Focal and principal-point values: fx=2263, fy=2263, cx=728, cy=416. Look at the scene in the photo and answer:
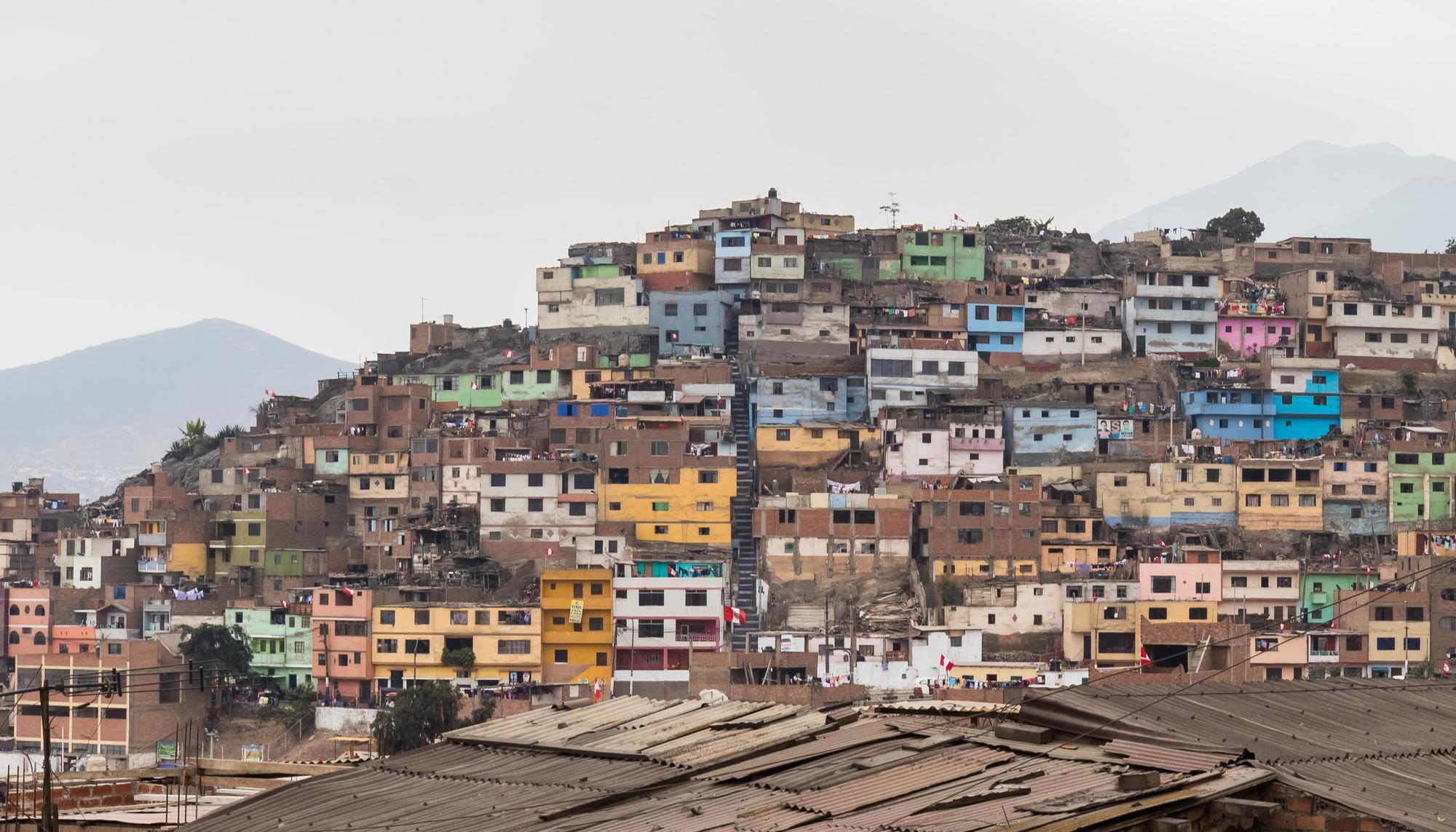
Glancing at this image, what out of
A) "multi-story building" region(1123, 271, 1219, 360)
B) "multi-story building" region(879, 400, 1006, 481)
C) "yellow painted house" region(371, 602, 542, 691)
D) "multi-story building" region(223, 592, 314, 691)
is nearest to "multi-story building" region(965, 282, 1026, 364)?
"multi-story building" region(1123, 271, 1219, 360)

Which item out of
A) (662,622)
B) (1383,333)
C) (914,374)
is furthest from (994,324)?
(662,622)

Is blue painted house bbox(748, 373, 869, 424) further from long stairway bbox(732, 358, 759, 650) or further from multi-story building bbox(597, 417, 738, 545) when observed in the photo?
multi-story building bbox(597, 417, 738, 545)

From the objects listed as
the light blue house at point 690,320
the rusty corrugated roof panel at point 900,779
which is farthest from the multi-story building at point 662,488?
the rusty corrugated roof panel at point 900,779

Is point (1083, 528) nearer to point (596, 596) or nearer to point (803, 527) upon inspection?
point (803, 527)

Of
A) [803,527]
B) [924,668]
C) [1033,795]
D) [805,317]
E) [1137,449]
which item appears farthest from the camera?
[805,317]

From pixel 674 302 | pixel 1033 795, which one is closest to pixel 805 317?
pixel 674 302

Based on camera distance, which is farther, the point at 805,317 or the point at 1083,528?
the point at 805,317

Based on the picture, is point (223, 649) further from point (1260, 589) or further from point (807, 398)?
point (1260, 589)
